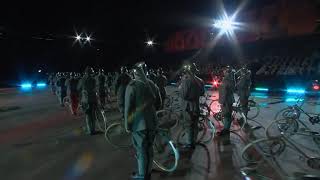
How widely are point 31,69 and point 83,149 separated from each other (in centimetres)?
→ 4874

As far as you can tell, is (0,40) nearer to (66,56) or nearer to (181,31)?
(66,56)

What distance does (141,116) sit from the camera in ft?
21.2

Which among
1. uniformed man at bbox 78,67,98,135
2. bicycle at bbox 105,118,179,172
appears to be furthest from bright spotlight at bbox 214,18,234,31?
bicycle at bbox 105,118,179,172

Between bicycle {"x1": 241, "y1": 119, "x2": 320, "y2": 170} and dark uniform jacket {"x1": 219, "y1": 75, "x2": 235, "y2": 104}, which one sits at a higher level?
dark uniform jacket {"x1": 219, "y1": 75, "x2": 235, "y2": 104}

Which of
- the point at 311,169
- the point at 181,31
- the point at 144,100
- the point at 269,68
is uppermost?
the point at 181,31

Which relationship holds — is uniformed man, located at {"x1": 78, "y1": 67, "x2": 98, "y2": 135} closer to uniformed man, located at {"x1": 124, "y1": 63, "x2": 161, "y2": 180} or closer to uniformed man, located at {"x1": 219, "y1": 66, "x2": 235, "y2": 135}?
uniformed man, located at {"x1": 219, "y1": 66, "x2": 235, "y2": 135}

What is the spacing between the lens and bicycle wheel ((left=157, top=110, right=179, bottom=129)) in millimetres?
11805

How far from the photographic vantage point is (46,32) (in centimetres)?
5291

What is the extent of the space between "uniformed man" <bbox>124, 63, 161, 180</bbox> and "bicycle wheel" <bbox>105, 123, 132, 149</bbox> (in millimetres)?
3514

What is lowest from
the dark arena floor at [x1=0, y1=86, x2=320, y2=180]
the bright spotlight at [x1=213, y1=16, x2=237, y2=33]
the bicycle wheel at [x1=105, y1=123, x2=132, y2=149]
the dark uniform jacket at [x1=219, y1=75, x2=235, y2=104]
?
the dark arena floor at [x1=0, y1=86, x2=320, y2=180]

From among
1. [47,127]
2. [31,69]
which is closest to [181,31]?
[31,69]

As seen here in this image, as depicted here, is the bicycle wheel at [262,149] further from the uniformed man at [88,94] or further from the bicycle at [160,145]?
the uniformed man at [88,94]

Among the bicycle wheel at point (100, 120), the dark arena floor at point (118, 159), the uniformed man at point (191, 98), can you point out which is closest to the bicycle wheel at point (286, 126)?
the dark arena floor at point (118, 159)

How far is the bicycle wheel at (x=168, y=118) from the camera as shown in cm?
1180
